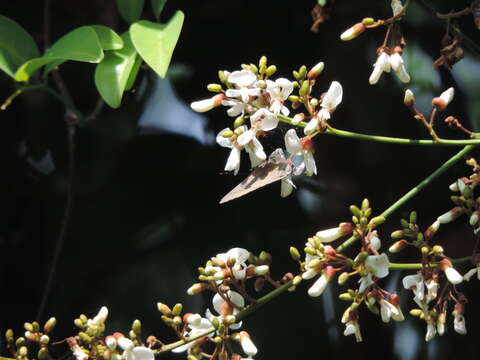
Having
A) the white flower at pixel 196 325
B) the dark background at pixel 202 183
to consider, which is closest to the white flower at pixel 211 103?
the white flower at pixel 196 325

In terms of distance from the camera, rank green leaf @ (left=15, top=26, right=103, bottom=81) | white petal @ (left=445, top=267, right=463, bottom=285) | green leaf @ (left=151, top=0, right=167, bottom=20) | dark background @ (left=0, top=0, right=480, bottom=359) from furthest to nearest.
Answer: dark background @ (left=0, top=0, right=480, bottom=359) < green leaf @ (left=151, top=0, right=167, bottom=20) < green leaf @ (left=15, top=26, right=103, bottom=81) < white petal @ (left=445, top=267, right=463, bottom=285)

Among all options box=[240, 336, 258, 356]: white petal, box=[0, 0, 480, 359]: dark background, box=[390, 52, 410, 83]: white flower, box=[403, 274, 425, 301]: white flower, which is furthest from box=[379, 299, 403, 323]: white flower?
box=[0, 0, 480, 359]: dark background

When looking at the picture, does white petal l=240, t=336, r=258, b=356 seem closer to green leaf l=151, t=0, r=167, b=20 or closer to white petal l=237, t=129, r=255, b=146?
white petal l=237, t=129, r=255, b=146

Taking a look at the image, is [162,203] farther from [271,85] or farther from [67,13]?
[271,85]

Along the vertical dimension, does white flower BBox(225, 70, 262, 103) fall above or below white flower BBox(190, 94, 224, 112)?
above

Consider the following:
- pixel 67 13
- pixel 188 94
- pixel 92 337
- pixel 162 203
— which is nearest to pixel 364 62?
pixel 188 94

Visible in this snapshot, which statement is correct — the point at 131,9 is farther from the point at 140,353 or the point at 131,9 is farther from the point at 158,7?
the point at 140,353
